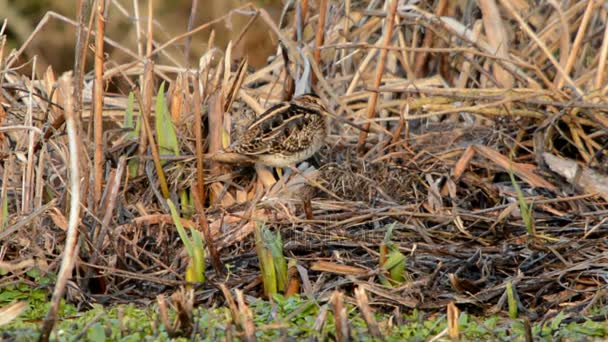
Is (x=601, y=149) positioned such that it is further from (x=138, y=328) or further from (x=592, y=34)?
(x=138, y=328)

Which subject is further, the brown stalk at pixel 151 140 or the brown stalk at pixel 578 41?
the brown stalk at pixel 578 41

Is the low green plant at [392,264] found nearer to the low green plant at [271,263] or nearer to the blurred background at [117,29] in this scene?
the low green plant at [271,263]

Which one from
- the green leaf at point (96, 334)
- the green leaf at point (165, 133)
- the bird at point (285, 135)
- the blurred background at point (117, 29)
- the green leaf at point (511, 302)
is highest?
the blurred background at point (117, 29)

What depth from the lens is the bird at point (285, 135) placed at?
17.6 ft

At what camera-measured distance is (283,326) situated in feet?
12.0

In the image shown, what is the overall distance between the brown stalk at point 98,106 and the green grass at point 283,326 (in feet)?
1.99

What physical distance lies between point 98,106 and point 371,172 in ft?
5.15

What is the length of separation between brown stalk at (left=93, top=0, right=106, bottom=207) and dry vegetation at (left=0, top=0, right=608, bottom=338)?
1 centimetres

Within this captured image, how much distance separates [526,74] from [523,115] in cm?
45

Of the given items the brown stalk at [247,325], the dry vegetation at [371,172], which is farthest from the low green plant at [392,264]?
the brown stalk at [247,325]

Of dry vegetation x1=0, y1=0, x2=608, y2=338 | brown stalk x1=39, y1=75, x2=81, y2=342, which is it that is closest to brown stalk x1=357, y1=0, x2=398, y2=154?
dry vegetation x1=0, y1=0, x2=608, y2=338

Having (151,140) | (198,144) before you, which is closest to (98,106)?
(151,140)

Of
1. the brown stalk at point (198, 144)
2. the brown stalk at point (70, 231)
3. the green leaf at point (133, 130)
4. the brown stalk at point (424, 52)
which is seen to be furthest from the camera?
the brown stalk at point (424, 52)

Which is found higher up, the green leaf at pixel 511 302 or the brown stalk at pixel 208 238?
the brown stalk at pixel 208 238
